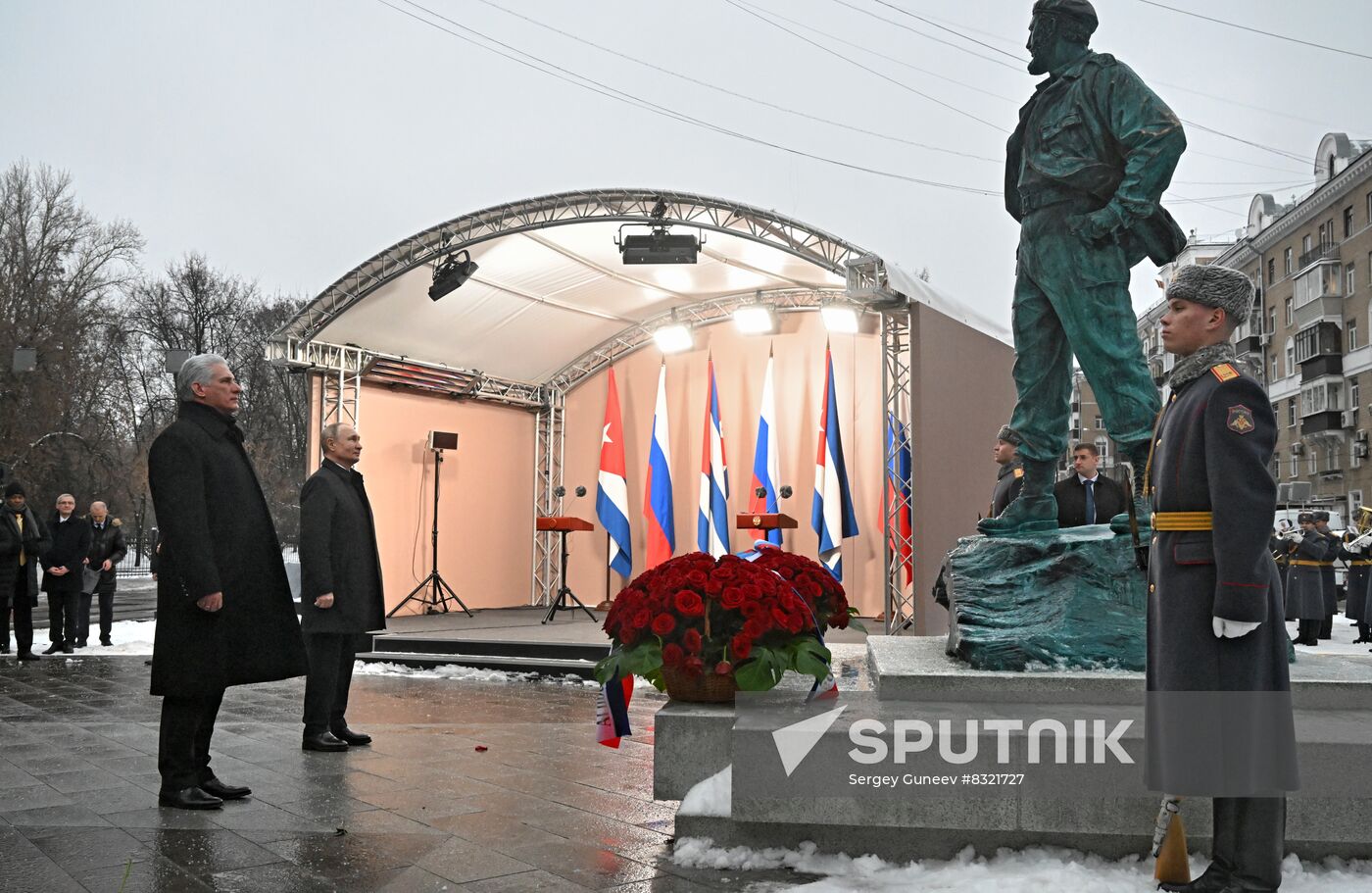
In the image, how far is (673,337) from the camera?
43.7 ft

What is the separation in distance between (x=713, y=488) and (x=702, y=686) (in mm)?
9286

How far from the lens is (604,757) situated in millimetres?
4680

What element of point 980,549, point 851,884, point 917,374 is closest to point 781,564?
point 980,549

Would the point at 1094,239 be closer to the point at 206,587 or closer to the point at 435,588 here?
the point at 206,587

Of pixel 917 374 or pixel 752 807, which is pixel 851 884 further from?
pixel 917 374

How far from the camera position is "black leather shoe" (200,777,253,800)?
3711 millimetres

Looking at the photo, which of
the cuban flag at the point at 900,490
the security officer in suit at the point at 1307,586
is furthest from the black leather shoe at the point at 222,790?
the security officer in suit at the point at 1307,586

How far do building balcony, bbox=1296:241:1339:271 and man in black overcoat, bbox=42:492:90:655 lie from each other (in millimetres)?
30958

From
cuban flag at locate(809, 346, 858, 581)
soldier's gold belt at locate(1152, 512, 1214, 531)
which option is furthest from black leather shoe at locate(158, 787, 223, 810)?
cuban flag at locate(809, 346, 858, 581)

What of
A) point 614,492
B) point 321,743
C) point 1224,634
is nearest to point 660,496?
point 614,492

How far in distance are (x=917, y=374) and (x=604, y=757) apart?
589 cm

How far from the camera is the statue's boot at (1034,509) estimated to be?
4555mm

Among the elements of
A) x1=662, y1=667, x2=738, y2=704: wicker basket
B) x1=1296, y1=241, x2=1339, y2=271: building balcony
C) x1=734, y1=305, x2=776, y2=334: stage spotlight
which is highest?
x1=1296, y1=241, x2=1339, y2=271: building balcony

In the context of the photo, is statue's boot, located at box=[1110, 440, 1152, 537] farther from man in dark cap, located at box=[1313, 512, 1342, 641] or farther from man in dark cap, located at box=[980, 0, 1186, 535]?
man in dark cap, located at box=[1313, 512, 1342, 641]
